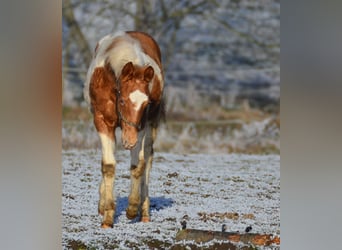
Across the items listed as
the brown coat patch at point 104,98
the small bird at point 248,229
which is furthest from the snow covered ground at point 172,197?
the brown coat patch at point 104,98

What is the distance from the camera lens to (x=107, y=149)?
3430mm

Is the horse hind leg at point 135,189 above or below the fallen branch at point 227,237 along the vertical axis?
above

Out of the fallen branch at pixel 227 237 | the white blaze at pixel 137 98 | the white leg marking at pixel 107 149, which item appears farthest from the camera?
the white leg marking at pixel 107 149

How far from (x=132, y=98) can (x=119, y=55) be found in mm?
269

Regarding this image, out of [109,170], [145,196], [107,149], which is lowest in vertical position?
[145,196]

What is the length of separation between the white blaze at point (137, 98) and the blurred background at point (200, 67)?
24cm

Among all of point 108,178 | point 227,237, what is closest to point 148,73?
point 108,178

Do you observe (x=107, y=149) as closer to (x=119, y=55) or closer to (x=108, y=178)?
(x=108, y=178)

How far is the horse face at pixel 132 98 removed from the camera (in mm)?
3197

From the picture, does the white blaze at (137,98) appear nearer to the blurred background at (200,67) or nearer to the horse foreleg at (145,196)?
the blurred background at (200,67)
